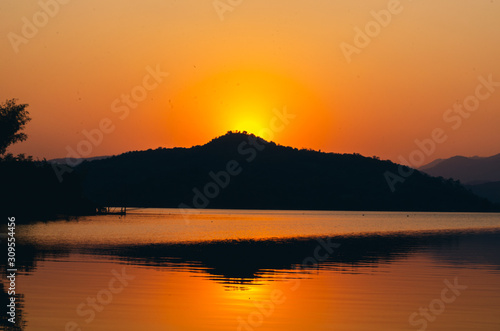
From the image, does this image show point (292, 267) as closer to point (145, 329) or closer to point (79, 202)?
point (145, 329)

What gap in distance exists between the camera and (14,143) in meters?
104

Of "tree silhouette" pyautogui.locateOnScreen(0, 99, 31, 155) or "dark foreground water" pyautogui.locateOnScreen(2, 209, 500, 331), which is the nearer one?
"dark foreground water" pyautogui.locateOnScreen(2, 209, 500, 331)

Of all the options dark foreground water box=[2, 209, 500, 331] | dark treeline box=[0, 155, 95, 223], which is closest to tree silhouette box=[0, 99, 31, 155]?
dark treeline box=[0, 155, 95, 223]

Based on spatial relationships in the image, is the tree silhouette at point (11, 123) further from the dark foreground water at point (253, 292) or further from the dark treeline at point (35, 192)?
the dark foreground water at point (253, 292)

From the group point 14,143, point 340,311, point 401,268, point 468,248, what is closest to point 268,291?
point 340,311

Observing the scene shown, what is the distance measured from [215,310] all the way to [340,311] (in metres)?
4.58

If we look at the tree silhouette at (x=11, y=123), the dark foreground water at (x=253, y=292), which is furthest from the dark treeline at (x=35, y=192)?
the dark foreground water at (x=253, y=292)

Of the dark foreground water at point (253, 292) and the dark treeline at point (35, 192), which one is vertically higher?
the dark treeline at point (35, 192)

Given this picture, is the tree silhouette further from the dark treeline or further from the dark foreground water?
the dark foreground water

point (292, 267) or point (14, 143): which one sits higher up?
point (14, 143)

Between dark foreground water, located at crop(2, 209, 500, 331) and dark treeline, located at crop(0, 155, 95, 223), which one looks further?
dark treeline, located at crop(0, 155, 95, 223)

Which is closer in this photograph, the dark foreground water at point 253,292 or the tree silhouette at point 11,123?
the dark foreground water at point 253,292

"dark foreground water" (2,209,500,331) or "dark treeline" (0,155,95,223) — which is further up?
"dark treeline" (0,155,95,223)

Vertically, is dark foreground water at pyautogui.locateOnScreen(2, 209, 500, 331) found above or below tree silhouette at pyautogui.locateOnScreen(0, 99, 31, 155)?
below
